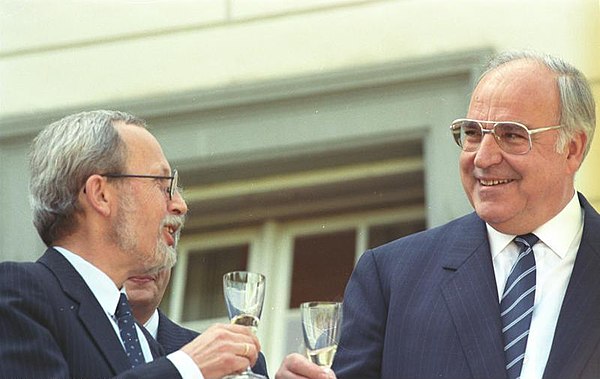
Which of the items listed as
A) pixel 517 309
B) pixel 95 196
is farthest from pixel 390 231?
pixel 95 196

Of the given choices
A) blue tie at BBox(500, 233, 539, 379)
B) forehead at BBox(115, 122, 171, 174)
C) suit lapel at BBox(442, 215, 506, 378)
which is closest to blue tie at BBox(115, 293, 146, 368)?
forehead at BBox(115, 122, 171, 174)

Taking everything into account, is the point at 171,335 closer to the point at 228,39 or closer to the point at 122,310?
the point at 122,310

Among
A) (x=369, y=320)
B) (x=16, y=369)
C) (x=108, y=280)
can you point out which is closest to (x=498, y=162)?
(x=369, y=320)

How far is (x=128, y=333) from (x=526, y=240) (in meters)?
1.10

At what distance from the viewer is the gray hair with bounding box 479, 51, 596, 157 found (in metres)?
4.44

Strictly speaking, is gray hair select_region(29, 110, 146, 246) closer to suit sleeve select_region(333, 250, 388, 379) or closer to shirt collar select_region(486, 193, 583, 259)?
suit sleeve select_region(333, 250, 388, 379)

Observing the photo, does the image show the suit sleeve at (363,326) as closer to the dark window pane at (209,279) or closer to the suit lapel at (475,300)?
the suit lapel at (475,300)

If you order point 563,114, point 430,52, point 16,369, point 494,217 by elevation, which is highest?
point 430,52

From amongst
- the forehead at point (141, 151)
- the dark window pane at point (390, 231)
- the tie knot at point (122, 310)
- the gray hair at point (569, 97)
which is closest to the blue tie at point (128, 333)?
the tie knot at point (122, 310)

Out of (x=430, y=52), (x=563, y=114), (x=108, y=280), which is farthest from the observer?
(x=430, y=52)

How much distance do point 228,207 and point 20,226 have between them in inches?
32.1

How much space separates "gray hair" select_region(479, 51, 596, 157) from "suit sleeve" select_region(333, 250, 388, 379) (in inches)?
25.4

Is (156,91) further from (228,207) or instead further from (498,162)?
(498,162)

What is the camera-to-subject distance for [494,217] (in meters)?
4.25
